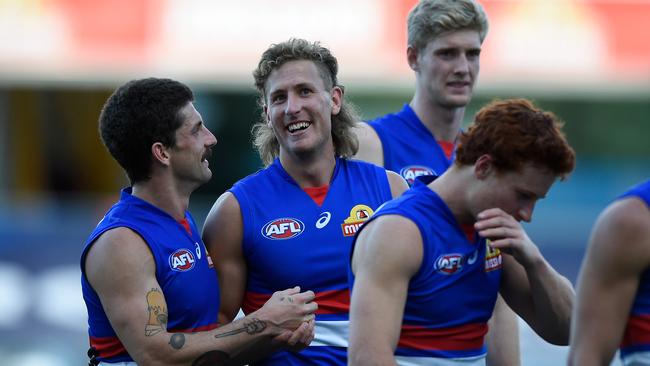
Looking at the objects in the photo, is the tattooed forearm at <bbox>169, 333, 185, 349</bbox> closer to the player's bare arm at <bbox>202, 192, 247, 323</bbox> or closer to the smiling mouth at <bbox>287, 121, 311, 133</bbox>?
the player's bare arm at <bbox>202, 192, 247, 323</bbox>

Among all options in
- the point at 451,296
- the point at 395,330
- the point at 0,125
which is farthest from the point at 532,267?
the point at 0,125

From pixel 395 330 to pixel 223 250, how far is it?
4.07 feet

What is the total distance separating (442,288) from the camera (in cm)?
386

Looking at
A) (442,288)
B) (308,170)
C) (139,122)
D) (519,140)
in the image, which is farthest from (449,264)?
(139,122)

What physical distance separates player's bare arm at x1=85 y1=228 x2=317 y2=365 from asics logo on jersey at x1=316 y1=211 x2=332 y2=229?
1.52 feet

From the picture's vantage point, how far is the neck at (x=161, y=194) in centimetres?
457

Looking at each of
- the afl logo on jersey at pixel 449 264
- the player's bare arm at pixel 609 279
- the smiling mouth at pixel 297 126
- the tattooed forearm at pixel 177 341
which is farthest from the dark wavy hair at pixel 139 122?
the player's bare arm at pixel 609 279

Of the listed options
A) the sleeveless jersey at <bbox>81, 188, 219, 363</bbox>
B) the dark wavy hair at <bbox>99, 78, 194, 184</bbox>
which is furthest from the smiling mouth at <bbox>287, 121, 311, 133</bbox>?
the sleeveless jersey at <bbox>81, 188, 219, 363</bbox>

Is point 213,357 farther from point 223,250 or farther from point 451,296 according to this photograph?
point 451,296

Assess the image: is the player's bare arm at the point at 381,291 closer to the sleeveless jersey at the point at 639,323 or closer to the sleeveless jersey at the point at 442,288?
the sleeveless jersey at the point at 442,288

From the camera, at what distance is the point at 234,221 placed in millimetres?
4723

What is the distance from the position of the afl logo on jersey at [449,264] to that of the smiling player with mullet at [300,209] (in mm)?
900

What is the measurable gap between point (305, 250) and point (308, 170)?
38 centimetres

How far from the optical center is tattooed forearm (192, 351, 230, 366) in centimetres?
437
